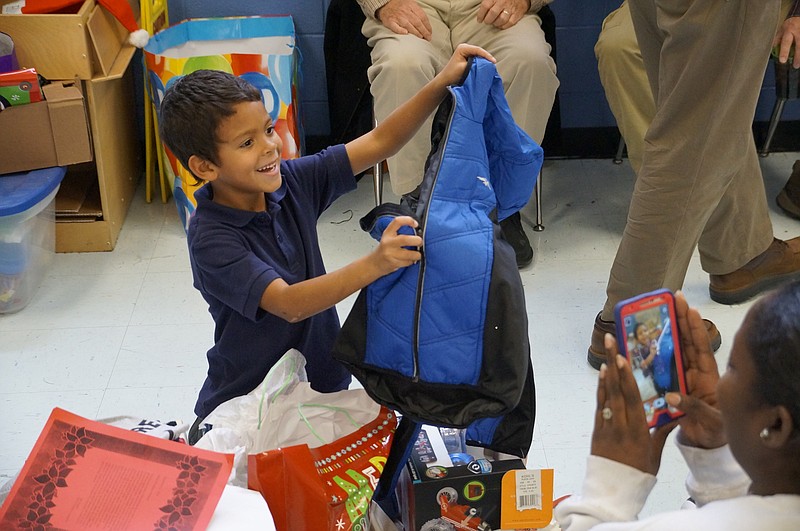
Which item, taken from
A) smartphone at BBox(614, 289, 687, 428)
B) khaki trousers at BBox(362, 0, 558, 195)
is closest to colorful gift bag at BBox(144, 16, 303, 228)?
khaki trousers at BBox(362, 0, 558, 195)

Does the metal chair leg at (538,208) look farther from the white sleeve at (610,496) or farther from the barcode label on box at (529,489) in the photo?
the white sleeve at (610,496)

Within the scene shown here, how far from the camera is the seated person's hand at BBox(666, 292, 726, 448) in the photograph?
1.17 metres

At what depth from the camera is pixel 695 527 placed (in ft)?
3.17

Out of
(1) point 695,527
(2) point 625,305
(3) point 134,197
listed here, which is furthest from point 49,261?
(1) point 695,527

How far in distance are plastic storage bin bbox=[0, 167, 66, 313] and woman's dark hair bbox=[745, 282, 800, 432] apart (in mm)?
2101

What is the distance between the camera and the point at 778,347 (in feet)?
3.00

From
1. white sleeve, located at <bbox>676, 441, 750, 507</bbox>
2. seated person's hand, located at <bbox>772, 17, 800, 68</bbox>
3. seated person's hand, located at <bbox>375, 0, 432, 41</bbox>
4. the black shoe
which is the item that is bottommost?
the black shoe

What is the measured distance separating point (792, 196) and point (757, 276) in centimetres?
60

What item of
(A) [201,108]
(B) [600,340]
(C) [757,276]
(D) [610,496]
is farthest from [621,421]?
(C) [757,276]

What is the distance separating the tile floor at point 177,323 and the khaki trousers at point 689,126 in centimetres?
29

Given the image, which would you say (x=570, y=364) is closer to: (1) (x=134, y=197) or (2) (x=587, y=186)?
(2) (x=587, y=186)

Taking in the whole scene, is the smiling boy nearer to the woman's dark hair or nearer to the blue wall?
the woman's dark hair

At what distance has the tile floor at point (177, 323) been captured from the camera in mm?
2219

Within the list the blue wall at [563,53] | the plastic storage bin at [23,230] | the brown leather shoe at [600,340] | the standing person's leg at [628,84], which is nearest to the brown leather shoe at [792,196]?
the blue wall at [563,53]
